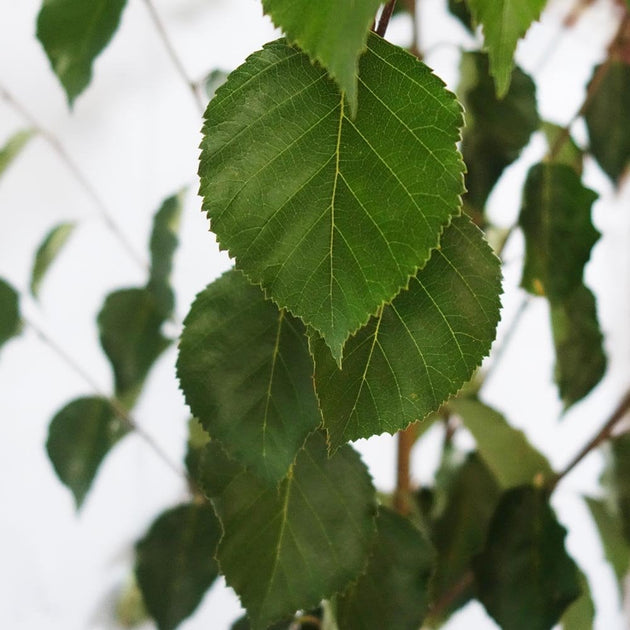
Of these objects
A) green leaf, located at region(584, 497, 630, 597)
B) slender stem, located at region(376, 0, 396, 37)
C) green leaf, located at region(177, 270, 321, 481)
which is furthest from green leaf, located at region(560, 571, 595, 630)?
slender stem, located at region(376, 0, 396, 37)

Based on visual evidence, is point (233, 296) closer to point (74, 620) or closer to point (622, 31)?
point (622, 31)

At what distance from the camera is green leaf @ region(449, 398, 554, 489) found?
495 millimetres

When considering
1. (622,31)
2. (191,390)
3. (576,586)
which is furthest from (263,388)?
(622,31)

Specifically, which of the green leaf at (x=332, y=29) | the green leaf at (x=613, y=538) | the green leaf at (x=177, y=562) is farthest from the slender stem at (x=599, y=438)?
the green leaf at (x=332, y=29)

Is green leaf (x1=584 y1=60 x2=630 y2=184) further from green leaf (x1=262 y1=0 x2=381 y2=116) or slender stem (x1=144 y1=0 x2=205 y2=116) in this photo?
green leaf (x1=262 y1=0 x2=381 y2=116)

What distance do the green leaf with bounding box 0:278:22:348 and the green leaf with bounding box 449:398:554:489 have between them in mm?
308

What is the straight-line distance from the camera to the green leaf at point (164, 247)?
0.51 m

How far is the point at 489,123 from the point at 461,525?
0.31 metres

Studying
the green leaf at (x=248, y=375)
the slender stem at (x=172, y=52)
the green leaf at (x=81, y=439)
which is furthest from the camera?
the green leaf at (x=81, y=439)

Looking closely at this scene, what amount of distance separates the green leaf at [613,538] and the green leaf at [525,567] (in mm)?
122

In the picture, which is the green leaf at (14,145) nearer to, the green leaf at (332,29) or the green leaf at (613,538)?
the green leaf at (332,29)

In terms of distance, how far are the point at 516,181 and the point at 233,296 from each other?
78 cm

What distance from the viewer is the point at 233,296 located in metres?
0.31

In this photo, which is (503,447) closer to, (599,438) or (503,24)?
(599,438)
